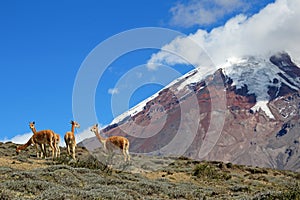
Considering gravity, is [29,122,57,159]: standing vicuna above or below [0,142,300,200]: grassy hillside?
above

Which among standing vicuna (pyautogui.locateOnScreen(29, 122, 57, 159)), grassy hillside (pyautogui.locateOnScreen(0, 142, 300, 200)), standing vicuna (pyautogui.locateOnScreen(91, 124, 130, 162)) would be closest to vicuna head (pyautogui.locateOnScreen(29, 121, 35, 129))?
standing vicuna (pyautogui.locateOnScreen(29, 122, 57, 159))

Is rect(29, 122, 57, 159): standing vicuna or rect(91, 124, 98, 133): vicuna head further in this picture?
rect(91, 124, 98, 133): vicuna head

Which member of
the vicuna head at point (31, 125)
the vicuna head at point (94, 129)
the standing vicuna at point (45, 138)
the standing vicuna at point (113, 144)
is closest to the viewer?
the standing vicuna at point (45, 138)

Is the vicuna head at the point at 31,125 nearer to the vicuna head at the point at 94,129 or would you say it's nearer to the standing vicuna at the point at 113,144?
the vicuna head at the point at 94,129

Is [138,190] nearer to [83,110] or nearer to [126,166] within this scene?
[126,166]

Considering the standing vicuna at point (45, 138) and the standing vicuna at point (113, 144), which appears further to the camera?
the standing vicuna at point (113, 144)

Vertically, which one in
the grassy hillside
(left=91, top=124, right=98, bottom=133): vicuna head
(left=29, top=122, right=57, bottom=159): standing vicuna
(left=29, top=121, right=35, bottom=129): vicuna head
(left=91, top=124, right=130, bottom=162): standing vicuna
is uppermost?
(left=29, top=121, right=35, bottom=129): vicuna head

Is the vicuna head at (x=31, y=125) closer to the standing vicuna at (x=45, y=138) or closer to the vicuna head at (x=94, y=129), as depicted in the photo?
the standing vicuna at (x=45, y=138)

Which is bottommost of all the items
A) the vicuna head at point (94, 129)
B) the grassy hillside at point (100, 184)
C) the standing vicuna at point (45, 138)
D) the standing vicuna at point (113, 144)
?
the grassy hillside at point (100, 184)

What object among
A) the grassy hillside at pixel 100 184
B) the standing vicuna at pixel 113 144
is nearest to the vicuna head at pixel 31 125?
the standing vicuna at pixel 113 144

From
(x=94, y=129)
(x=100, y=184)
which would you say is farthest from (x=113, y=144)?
(x=100, y=184)

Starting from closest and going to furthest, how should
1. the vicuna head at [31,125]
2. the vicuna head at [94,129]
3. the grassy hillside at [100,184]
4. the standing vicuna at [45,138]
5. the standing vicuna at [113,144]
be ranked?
1. the grassy hillside at [100,184]
2. the standing vicuna at [45,138]
3. the standing vicuna at [113,144]
4. the vicuna head at [94,129]
5. the vicuna head at [31,125]

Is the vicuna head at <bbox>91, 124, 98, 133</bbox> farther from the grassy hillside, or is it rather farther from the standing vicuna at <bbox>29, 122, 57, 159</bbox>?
the standing vicuna at <bbox>29, 122, 57, 159</bbox>

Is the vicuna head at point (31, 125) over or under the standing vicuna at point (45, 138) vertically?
over
